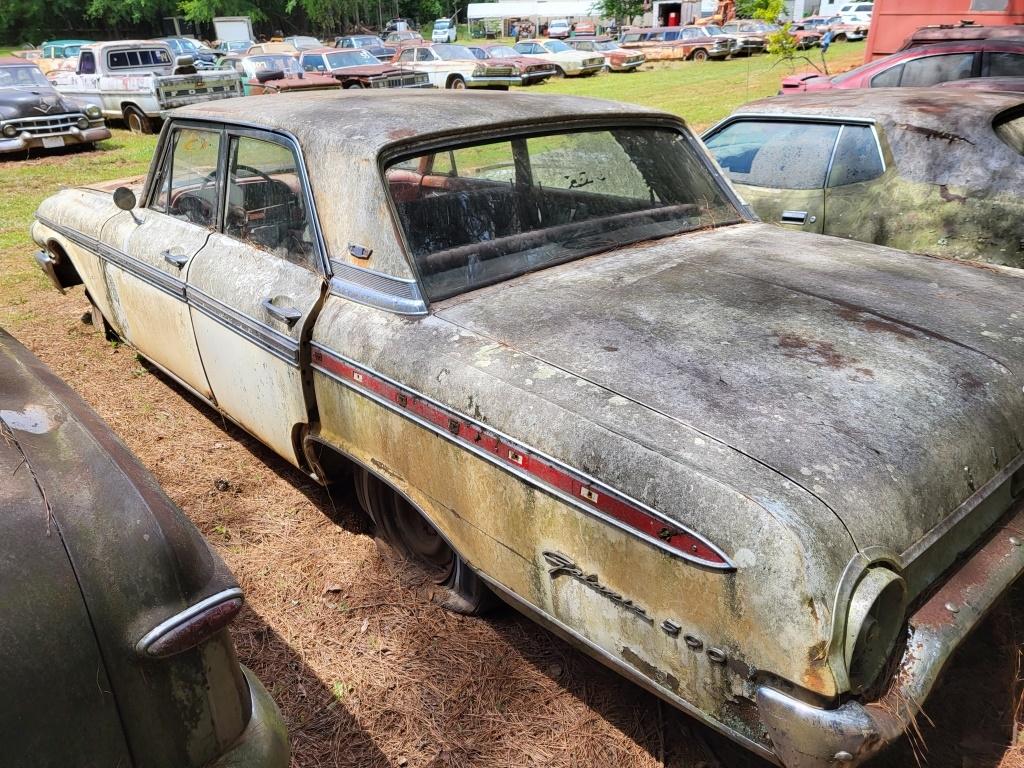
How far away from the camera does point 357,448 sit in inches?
101

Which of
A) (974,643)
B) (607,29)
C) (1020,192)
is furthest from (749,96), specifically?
(607,29)

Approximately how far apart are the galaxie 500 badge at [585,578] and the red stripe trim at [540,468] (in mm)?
178

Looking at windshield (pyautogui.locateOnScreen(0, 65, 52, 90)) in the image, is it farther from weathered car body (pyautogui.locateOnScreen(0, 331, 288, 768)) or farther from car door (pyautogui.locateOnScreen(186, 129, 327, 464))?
weathered car body (pyautogui.locateOnScreen(0, 331, 288, 768))

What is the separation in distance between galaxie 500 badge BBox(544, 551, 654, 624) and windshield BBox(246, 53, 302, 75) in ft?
62.1

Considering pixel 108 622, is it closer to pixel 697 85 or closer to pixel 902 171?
pixel 902 171

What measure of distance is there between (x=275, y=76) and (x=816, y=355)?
1851cm

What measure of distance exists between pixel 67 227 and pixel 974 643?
4918mm

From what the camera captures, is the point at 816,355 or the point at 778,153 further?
the point at 778,153

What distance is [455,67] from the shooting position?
22000 mm

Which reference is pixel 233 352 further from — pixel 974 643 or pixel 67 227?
pixel 974 643

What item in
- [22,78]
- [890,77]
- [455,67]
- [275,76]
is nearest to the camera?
[890,77]

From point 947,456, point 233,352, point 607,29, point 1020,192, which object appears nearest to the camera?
point 947,456

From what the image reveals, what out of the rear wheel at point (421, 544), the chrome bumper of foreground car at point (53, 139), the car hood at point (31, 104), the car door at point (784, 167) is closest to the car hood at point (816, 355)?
the rear wheel at point (421, 544)

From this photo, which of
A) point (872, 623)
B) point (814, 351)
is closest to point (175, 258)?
point (814, 351)
